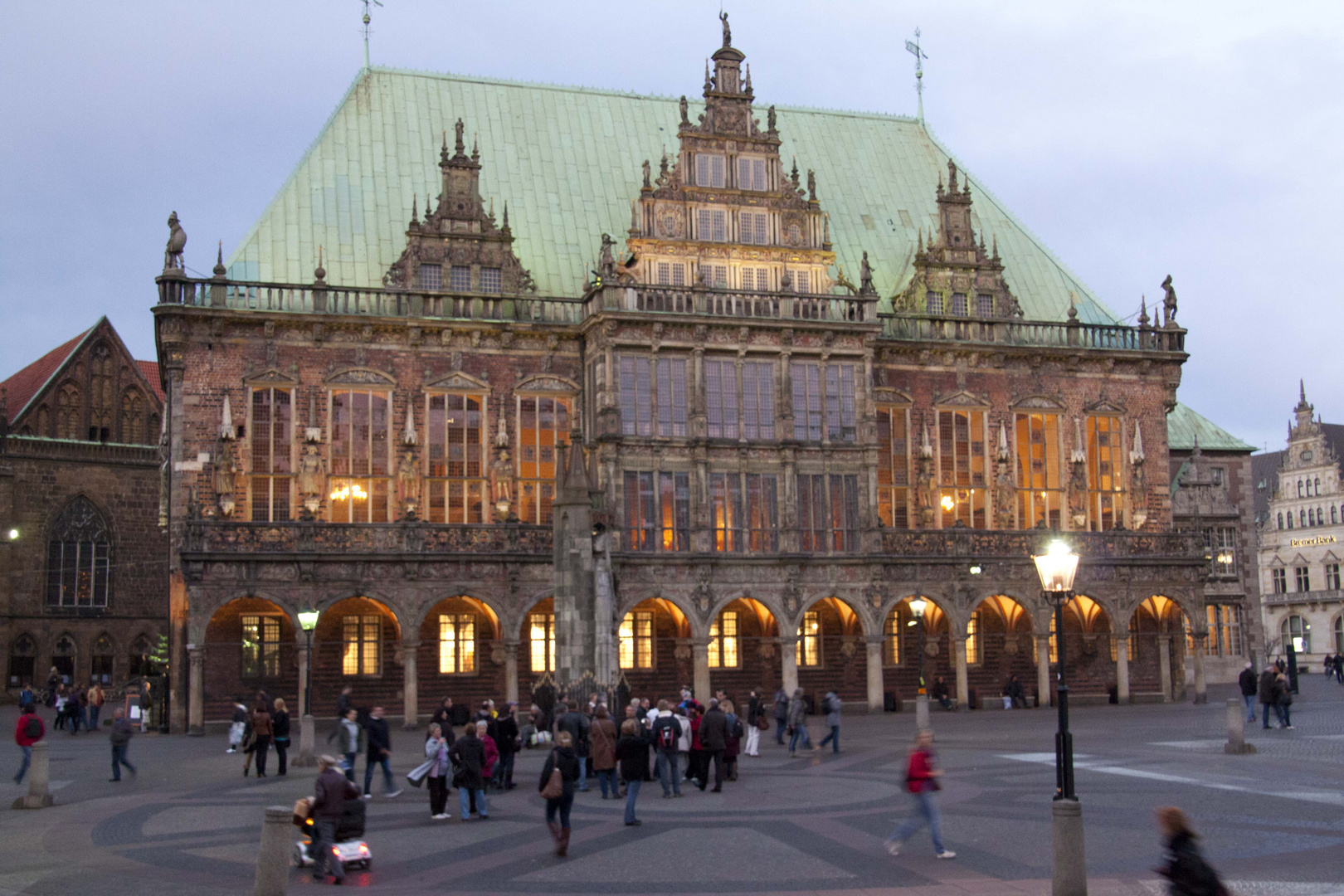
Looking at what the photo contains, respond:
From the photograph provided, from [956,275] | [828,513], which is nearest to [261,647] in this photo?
[828,513]

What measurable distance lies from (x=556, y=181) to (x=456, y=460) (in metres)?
12.4

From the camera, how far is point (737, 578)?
1795 inches

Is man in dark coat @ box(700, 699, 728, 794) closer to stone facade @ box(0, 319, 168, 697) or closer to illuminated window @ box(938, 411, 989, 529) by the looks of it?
illuminated window @ box(938, 411, 989, 529)

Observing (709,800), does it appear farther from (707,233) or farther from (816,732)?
(707,233)

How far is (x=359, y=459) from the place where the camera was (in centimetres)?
4488

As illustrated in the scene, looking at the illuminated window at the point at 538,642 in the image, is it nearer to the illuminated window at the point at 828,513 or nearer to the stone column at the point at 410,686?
the stone column at the point at 410,686

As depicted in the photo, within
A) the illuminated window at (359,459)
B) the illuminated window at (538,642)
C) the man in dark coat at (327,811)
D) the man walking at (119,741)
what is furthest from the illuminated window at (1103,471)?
the man in dark coat at (327,811)

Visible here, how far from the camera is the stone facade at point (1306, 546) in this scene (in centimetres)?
9962

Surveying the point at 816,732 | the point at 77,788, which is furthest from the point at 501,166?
the point at 77,788

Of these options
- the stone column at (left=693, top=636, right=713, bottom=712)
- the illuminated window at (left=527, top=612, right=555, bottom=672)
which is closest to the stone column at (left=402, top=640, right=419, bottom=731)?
the illuminated window at (left=527, top=612, right=555, bottom=672)

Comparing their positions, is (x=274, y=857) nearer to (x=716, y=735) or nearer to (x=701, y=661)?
(x=716, y=735)

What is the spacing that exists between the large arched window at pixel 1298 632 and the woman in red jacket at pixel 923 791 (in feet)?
306

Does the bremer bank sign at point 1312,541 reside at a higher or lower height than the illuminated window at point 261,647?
higher

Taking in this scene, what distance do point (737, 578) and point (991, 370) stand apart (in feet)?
42.1
